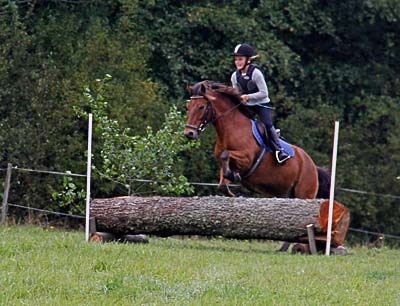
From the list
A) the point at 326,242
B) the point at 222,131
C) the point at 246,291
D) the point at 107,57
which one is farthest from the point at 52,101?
the point at 246,291

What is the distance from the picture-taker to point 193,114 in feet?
42.7

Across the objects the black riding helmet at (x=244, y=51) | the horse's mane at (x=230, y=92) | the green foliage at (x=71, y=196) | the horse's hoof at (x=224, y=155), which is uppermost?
the black riding helmet at (x=244, y=51)

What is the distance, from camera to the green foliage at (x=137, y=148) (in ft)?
51.9

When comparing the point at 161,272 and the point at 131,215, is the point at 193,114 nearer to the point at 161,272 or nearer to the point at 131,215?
the point at 131,215

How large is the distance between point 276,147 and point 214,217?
2035 mm

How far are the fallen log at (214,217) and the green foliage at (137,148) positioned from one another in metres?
3.23

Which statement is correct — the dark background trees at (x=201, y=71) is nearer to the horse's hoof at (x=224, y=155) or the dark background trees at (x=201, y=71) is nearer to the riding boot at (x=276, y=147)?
the riding boot at (x=276, y=147)

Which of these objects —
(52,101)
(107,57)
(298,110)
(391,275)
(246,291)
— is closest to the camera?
(246,291)

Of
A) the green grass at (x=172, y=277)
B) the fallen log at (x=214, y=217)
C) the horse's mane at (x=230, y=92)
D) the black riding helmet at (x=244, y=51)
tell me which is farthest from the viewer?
the horse's mane at (x=230, y=92)

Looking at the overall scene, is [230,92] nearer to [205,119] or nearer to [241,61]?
[241,61]

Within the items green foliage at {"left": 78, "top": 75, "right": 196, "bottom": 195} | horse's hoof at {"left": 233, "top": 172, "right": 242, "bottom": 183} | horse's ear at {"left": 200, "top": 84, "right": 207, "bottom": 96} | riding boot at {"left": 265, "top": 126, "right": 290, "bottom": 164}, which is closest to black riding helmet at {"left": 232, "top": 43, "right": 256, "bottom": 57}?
horse's ear at {"left": 200, "top": 84, "right": 207, "bottom": 96}

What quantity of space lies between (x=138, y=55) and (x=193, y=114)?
28.2ft

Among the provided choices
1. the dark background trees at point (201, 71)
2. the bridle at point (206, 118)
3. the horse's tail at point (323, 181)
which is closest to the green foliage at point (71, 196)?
the dark background trees at point (201, 71)

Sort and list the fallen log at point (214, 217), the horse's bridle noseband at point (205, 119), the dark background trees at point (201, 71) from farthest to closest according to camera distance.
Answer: the dark background trees at point (201, 71) → the horse's bridle noseband at point (205, 119) → the fallen log at point (214, 217)
